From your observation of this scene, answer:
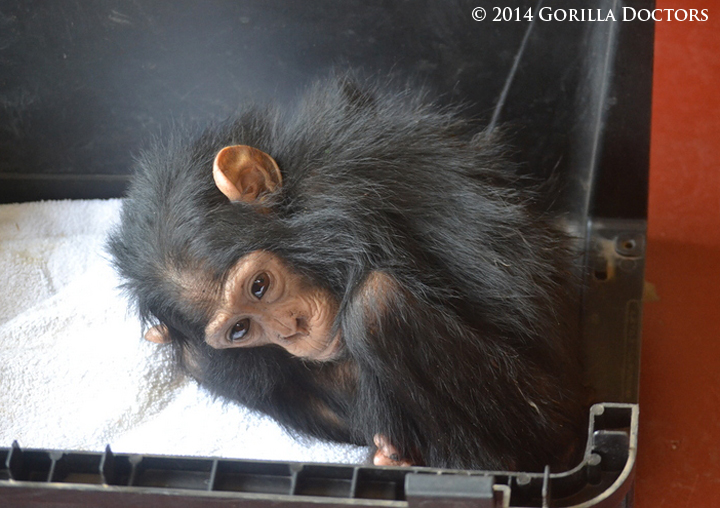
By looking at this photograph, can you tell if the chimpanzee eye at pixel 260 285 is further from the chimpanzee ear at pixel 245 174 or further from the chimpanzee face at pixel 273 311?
the chimpanzee ear at pixel 245 174

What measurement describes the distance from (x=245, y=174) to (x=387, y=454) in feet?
2.85

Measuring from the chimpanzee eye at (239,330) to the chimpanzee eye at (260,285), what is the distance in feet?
0.48

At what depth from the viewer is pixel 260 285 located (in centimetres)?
203

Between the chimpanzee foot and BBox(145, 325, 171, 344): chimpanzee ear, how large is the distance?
2.34 ft

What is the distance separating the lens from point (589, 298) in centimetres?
257

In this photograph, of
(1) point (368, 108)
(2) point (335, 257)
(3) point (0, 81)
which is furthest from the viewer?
(3) point (0, 81)

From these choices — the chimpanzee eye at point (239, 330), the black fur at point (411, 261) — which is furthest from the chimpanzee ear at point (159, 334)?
the chimpanzee eye at point (239, 330)

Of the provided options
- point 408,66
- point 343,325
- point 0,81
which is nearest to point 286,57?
point 408,66

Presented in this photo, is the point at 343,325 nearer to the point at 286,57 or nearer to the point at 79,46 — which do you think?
the point at 286,57

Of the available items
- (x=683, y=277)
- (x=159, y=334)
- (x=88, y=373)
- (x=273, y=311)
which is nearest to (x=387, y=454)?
(x=273, y=311)

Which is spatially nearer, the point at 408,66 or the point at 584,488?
the point at 584,488

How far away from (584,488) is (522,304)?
0.52m

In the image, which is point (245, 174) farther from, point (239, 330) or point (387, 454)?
point (387, 454)

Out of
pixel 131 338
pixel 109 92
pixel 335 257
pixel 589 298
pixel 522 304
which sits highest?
pixel 109 92
